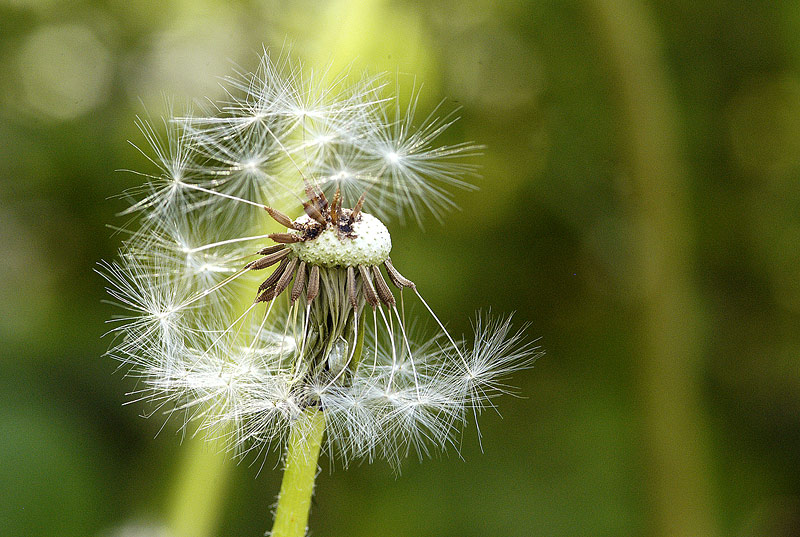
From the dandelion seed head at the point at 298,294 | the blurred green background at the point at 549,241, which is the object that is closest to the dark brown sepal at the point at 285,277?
the dandelion seed head at the point at 298,294

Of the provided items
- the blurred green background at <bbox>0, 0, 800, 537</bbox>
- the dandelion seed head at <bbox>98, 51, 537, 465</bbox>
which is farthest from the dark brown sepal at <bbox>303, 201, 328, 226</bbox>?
the blurred green background at <bbox>0, 0, 800, 537</bbox>

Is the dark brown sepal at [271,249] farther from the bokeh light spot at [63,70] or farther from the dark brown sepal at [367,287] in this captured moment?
the bokeh light spot at [63,70]

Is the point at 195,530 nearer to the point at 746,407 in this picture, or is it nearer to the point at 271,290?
the point at 271,290

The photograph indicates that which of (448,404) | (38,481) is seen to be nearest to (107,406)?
(38,481)

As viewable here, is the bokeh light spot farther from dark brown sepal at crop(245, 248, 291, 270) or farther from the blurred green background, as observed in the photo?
dark brown sepal at crop(245, 248, 291, 270)

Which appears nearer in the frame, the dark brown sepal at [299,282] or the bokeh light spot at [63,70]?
the dark brown sepal at [299,282]

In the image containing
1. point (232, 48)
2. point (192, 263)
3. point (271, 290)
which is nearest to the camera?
point (271, 290)

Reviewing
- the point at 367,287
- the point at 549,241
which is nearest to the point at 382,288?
the point at 367,287

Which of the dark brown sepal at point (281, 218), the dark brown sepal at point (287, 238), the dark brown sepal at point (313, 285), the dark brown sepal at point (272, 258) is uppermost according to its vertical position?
the dark brown sepal at point (281, 218)
